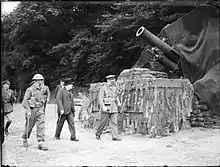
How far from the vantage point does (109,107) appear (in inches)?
364

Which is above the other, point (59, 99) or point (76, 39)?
point (76, 39)

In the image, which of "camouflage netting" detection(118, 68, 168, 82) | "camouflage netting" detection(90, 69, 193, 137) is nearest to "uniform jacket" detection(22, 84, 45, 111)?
"camouflage netting" detection(90, 69, 193, 137)

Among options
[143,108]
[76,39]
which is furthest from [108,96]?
[76,39]

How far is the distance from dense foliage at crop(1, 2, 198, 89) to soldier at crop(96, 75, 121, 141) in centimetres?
1115

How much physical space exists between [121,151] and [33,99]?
230 centimetres

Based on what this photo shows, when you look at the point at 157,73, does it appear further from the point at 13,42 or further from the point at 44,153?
the point at 13,42

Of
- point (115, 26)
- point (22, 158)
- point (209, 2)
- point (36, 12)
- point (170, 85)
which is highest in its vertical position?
point (36, 12)

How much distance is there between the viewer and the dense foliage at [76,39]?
2234 centimetres

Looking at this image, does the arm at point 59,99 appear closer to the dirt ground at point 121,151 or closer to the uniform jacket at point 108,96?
the dirt ground at point 121,151

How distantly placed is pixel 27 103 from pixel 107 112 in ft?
7.34

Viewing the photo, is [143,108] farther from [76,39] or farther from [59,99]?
[76,39]

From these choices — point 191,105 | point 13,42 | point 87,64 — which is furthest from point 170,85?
point 13,42

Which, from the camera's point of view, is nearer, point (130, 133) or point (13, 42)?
point (130, 133)

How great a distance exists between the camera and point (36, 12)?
28297mm
